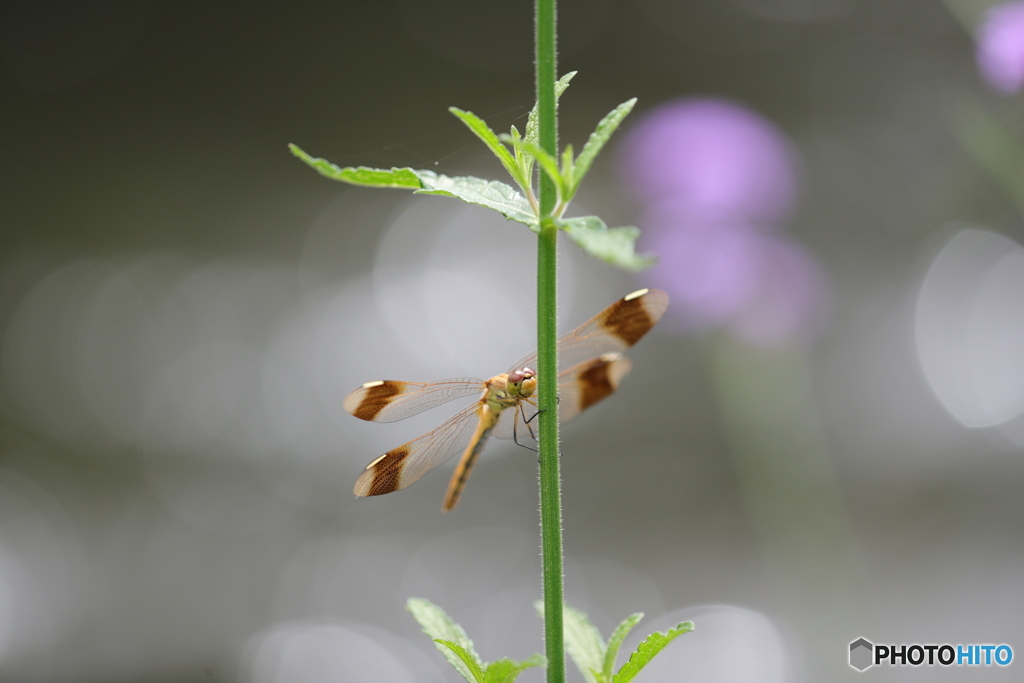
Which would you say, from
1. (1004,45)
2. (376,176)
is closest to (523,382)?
(376,176)

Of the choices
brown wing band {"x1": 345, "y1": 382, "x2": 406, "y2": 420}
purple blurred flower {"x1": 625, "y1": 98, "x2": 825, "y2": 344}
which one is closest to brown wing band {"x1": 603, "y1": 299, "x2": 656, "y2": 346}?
brown wing band {"x1": 345, "y1": 382, "x2": 406, "y2": 420}

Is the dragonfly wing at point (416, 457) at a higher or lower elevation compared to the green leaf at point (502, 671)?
higher

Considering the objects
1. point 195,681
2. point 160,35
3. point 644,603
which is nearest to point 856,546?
point 644,603

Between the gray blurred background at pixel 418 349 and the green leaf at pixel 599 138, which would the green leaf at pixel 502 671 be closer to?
the green leaf at pixel 599 138

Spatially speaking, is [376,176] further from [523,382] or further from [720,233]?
[720,233]

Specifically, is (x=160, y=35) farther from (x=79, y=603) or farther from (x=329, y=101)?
(x=79, y=603)

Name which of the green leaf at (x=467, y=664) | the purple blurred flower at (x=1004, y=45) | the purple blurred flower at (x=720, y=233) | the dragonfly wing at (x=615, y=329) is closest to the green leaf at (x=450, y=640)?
the green leaf at (x=467, y=664)

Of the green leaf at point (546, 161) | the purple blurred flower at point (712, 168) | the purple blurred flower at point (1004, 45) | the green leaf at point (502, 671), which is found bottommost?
the green leaf at point (502, 671)
